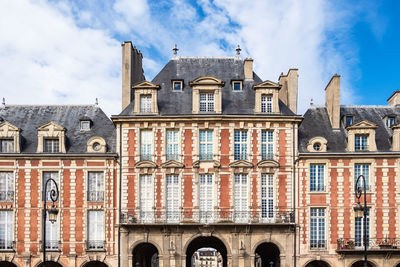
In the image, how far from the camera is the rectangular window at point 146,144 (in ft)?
95.0

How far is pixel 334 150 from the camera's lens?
96.5 feet

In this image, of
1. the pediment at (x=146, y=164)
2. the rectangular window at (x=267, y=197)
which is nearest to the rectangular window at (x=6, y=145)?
the pediment at (x=146, y=164)

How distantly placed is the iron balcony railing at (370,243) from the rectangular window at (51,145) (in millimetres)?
17831

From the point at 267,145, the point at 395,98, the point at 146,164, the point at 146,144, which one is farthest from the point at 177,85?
the point at 395,98

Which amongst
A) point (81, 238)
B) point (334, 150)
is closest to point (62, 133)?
point (81, 238)

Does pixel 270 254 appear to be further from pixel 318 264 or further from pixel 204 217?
pixel 204 217

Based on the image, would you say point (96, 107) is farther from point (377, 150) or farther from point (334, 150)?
point (377, 150)

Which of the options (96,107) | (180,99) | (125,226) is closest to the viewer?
(125,226)

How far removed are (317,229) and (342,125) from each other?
708 centimetres

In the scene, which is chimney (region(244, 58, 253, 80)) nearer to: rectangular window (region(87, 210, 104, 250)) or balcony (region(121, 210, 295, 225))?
balcony (region(121, 210, 295, 225))

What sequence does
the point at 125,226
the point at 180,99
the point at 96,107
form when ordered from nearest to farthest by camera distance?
1. the point at 125,226
2. the point at 180,99
3. the point at 96,107

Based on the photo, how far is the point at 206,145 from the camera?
29047 millimetres

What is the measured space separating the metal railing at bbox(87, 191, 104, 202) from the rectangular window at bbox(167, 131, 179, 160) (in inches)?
182

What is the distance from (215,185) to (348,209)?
8.06 metres
